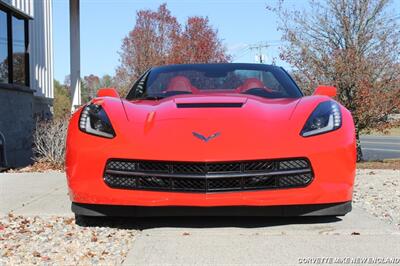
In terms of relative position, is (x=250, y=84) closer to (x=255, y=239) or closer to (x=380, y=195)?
(x=255, y=239)

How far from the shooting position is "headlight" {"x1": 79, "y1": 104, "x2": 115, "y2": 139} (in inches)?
152

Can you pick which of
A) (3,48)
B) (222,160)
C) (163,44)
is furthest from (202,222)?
(163,44)

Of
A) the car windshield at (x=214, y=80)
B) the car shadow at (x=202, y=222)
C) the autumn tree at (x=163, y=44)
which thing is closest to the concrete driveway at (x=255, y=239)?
the car shadow at (x=202, y=222)

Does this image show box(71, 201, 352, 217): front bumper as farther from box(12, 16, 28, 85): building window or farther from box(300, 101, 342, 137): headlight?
box(12, 16, 28, 85): building window

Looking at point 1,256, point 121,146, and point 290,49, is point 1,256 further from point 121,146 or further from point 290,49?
point 290,49

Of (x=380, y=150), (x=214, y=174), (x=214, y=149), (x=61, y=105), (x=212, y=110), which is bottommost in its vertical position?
(x=380, y=150)

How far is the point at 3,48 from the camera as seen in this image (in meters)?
11.7

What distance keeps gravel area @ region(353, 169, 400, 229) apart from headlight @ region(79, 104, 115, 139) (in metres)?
2.27

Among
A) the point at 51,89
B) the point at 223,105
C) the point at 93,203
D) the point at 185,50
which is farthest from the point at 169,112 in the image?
the point at 185,50

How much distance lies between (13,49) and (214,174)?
32.6 ft

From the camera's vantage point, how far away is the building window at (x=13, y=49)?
1162cm

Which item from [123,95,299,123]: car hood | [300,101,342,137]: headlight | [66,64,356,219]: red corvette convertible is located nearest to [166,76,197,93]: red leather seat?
[123,95,299,123]: car hood

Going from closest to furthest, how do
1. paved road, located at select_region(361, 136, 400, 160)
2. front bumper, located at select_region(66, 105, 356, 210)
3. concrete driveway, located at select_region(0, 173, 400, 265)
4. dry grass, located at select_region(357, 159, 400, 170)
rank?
concrete driveway, located at select_region(0, 173, 400, 265), front bumper, located at select_region(66, 105, 356, 210), dry grass, located at select_region(357, 159, 400, 170), paved road, located at select_region(361, 136, 400, 160)

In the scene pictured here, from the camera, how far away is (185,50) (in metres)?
26.4
